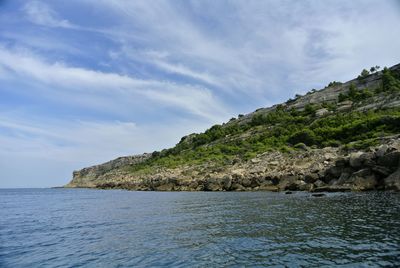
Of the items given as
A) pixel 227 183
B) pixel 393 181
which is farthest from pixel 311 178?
pixel 227 183

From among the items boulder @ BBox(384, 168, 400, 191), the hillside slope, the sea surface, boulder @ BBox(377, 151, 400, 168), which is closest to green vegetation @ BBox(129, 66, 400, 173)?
the hillside slope

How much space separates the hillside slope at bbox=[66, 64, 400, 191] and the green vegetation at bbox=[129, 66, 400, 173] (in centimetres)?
25

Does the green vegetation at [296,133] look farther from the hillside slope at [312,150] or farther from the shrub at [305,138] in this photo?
the hillside slope at [312,150]

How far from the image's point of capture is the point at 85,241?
25000 millimetres

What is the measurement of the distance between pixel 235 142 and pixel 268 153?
40328 mm

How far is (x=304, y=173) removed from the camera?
63.8m

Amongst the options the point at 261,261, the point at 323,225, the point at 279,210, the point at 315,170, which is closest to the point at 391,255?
the point at 261,261

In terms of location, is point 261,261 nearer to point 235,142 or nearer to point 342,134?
point 342,134

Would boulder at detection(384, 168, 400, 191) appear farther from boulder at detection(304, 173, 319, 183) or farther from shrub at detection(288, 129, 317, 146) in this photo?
shrub at detection(288, 129, 317, 146)

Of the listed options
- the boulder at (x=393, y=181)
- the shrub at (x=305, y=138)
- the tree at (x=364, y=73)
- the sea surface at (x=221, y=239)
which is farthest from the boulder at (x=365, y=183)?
the tree at (x=364, y=73)

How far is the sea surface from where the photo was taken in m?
18.5

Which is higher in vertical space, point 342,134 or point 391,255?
point 342,134

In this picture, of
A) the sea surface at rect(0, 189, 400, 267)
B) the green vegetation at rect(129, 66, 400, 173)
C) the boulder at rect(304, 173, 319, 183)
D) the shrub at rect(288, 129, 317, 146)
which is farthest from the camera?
the shrub at rect(288, 129, 317, 146)

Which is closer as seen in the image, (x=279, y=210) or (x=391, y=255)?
(x=391, y=255)
